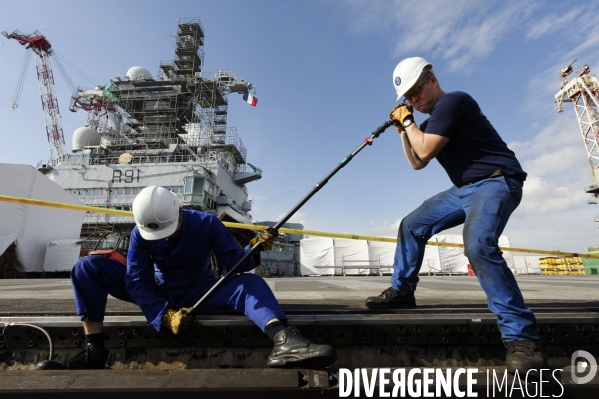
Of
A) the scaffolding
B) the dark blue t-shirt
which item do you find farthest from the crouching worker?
the scaffolding

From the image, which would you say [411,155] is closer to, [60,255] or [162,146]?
[60,255]

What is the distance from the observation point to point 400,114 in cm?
228

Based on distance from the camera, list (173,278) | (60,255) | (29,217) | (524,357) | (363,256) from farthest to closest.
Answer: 1. (363,256)
2. (60,255)
3. (29,217)
4. (173,278)
5. (524,357)

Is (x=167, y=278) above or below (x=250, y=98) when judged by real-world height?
below

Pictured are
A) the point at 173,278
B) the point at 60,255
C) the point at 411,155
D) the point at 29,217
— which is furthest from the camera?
the point at 60,255

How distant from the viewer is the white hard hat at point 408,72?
225cm

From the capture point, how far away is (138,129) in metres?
40.6

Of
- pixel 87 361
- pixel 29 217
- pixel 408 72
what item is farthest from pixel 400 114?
pixel 29 217

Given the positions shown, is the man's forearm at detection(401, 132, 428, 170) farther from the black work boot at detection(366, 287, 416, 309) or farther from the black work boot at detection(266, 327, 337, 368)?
the black work boot at detection(266, 327, 337, 368)

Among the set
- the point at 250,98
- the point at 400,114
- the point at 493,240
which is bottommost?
the point at 493,240

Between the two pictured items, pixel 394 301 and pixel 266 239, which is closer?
pixel 266 239

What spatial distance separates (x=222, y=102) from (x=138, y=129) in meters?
12.0

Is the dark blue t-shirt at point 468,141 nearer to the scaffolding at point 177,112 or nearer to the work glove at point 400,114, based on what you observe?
the work glove at point 400,114

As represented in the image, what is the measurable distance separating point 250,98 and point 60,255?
2763 cm
